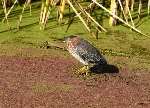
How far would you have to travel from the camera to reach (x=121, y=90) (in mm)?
4383

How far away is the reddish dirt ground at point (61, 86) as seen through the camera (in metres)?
4.00

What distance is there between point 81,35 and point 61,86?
157 centimetres

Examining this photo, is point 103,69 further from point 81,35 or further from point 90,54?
point 81,35

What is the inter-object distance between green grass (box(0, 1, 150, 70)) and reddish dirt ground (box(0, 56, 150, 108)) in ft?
0.70

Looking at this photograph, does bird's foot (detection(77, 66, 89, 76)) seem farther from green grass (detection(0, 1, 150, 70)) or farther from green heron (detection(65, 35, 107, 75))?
green grass (detection(0, 1, 150, 70))

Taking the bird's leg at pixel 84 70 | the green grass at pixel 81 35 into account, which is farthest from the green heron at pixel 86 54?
the green grass at pixel 81 35

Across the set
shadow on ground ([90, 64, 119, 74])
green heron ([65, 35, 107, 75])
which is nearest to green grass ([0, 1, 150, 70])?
shadow on ground ([90, 64, 119, 74])

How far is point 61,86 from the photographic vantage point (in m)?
4.36

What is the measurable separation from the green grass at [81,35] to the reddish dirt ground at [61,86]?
0.21 metres

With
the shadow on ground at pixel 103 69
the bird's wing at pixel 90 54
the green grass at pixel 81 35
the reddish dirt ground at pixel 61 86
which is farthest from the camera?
the green grass at pixel 81 35

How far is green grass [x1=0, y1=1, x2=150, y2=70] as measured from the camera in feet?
17.4

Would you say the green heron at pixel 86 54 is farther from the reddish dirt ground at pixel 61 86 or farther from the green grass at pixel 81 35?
the green grass at pixel 81 35

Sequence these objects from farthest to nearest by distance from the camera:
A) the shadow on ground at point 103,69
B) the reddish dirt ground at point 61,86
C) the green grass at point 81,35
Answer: the green grass at point 81,35 → the shadow on ground at point 103,69 → the reddish dirt ground at point 61,86

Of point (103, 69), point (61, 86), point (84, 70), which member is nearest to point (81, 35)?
point (103, 69)
